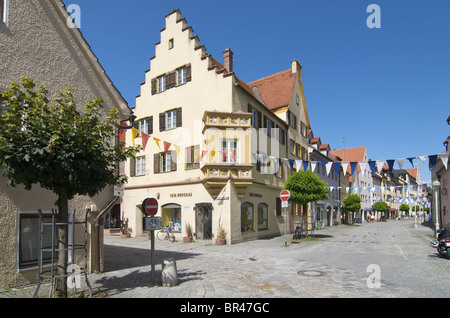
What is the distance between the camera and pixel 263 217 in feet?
81.7

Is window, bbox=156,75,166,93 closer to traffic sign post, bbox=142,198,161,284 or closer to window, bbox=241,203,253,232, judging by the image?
window, bbox=241,203,253,232

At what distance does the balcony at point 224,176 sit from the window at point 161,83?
7.82 meters

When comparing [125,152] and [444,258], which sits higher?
[125,152]

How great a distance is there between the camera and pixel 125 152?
8422 mm

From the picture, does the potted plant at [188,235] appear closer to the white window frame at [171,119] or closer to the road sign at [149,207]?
the white window frame at [171,119]

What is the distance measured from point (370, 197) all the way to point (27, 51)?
7436cm

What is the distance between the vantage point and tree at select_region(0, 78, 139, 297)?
6.70 meters

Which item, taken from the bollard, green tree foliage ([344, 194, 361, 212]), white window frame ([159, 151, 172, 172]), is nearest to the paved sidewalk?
the bollard

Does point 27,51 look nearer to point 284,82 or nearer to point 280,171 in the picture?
point 280,171

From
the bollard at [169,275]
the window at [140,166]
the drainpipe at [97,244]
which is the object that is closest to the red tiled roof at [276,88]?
the window at [140,166]

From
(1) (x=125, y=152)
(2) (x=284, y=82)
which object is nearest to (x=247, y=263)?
(1) (x=125, y=152)

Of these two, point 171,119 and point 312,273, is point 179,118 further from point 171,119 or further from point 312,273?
point 312,273

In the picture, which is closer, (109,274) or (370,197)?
(109,274)
